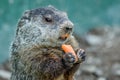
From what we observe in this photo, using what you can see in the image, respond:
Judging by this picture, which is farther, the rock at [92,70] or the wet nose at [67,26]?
the rock at [92,70]

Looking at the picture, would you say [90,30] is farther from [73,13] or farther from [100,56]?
[100,56]

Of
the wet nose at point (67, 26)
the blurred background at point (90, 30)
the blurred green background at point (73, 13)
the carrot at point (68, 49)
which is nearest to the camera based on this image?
the wet nose at point (67, 26)

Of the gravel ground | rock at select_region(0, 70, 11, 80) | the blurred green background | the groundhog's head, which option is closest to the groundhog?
the groundhog's head

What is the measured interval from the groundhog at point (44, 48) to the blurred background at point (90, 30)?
9.35 feet

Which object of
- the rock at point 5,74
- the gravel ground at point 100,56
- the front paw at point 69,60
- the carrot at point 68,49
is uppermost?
the gravel ground at point 100,56

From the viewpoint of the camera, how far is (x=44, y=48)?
6.04m

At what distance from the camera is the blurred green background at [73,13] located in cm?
951

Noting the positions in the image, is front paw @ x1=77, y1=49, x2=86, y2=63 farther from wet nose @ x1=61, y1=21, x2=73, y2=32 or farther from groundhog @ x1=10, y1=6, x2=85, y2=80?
wet nose @ x1=61, y1=21, x2=73, y2=32

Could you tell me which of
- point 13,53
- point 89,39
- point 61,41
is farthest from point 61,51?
point 89,39

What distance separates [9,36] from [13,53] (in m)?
3.30

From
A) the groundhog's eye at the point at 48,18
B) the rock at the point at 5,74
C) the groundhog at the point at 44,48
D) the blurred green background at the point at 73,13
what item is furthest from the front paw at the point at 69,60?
the blurred green background at the point at 73,13

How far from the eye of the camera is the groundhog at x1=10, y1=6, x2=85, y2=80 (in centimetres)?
590

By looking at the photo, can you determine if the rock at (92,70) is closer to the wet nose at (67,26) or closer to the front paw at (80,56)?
the front paw at (80,56)

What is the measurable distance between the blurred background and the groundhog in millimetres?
2850
